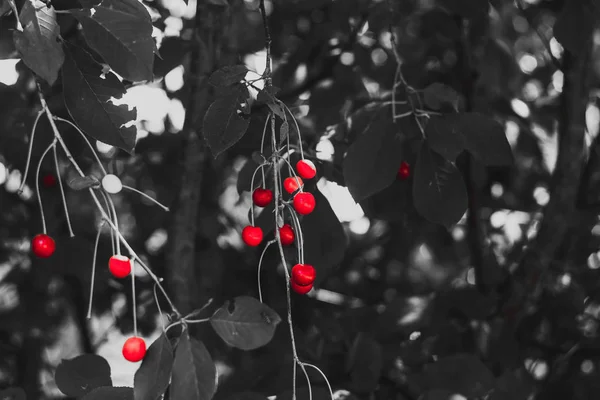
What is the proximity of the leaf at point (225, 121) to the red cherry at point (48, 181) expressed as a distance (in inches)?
46.7

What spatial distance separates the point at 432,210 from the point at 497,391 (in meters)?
0.50

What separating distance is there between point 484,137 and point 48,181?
4.24 feet

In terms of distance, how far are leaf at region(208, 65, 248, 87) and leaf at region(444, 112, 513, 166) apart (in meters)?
0.49

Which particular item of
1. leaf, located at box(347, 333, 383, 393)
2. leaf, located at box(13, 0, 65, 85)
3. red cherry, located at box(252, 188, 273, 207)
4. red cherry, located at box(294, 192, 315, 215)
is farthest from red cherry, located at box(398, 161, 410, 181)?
leaf, located at box(13, 0, 65, 85)

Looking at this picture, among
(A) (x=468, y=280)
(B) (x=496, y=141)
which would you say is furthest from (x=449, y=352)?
(B) (x=496, y=141)

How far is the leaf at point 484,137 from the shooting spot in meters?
1.27

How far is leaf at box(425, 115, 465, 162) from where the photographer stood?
1.21 m

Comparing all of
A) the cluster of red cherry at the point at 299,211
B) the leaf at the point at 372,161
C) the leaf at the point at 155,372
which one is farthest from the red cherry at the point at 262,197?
the leaf at the point at 155,372

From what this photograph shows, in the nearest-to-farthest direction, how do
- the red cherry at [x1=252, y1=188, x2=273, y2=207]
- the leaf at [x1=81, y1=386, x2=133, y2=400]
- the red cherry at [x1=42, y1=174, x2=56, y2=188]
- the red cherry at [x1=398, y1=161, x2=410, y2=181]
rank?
the leaf at [x1=81, y1=386, x2=133, y2=400]
the red cherry at [x1=252, y1=188, x2=273, y2=207]
the red cherry at [x1=398, y1=161, x2=410, y2=181]
the red cherry at [x1=42, y1=174, x2=56, y2=188]

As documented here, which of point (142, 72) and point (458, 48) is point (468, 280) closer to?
point (458, 48)

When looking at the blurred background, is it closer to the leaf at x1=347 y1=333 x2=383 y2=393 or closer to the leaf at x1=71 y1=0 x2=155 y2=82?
the leaf at x1=347 y1=333 x2=383 y2=393

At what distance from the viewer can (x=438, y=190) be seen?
127cm

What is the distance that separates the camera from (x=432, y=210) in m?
1.26

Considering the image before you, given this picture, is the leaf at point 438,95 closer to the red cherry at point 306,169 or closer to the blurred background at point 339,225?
the blurred background at point 339,225
